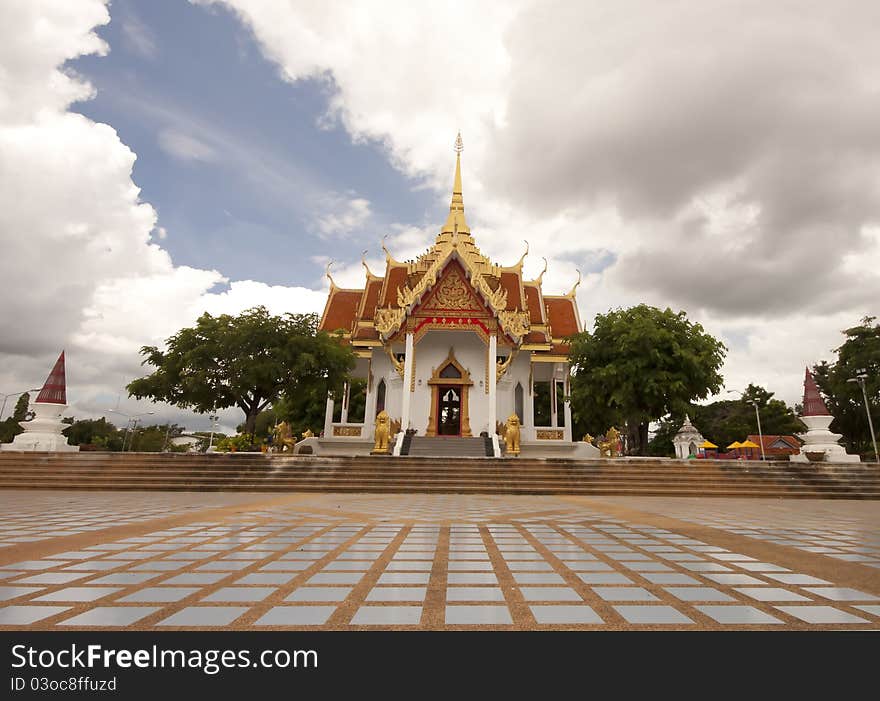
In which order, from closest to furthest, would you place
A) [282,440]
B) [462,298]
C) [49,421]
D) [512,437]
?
[49,421]
[512,437]
[282,440]
[462,298]

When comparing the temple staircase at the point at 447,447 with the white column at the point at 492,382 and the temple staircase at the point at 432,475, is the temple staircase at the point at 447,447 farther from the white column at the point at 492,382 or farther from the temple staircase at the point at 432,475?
the temple staircase at the point at 432,475

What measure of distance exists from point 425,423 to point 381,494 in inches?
371

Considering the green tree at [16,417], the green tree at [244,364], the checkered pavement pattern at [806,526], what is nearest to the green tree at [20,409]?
the green tree at [16,417]

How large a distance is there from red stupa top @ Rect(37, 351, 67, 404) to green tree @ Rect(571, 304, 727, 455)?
57.6ft

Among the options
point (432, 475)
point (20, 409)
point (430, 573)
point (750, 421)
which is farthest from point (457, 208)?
point (20, 409)

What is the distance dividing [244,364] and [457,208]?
1593 centimetres

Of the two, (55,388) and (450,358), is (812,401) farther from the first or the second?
(55,388)

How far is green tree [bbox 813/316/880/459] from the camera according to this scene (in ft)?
109

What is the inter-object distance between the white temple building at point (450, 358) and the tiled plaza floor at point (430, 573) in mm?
12291

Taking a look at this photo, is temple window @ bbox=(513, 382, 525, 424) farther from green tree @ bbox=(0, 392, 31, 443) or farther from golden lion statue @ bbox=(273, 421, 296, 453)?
green tree @ bbox=(0, 392, 31, 443)

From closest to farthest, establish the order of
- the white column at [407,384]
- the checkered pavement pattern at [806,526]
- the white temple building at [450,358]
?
the checkered pavement pattern at [806,526] → the white column at [407,384] → the white temple building at [450,358]

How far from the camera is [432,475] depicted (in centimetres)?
1373

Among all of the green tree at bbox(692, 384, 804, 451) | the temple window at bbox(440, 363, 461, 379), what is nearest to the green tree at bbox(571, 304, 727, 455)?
the temple window at bbox(440, 363, 461, 379)

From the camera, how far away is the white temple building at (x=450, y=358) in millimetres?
20391
